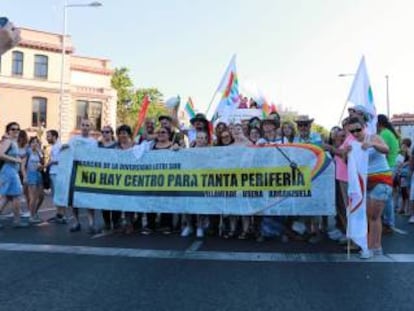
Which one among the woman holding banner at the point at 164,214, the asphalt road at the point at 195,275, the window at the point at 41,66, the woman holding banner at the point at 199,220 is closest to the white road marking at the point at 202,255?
the asphalt road at the point at 195,275

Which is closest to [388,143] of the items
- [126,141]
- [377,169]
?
[377,169]

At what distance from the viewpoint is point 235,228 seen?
8.81 m

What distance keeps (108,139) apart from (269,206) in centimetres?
321

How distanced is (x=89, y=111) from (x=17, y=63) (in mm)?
8727

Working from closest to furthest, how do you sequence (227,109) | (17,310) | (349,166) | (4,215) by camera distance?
(17,310) → (349,166) → (4,215) → (227,109)

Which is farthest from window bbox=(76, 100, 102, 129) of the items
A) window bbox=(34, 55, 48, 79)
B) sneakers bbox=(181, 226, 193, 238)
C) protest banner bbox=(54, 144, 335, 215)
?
sneakers bbox=(181, 226, 193, 238)

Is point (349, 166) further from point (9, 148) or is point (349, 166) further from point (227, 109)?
point (227, 109)

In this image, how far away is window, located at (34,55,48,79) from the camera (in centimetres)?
5281

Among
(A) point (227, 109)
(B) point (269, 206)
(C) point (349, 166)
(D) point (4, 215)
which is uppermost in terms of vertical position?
(A) point (227, 109)

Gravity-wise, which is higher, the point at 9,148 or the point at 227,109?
the point at 227,109

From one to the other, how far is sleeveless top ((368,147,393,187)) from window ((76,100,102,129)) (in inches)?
1946

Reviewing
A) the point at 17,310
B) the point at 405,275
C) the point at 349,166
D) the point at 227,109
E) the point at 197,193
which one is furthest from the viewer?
the point at 227,109

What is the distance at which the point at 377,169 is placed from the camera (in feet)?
23.9

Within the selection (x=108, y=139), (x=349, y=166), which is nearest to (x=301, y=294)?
(x=349, y=166)
